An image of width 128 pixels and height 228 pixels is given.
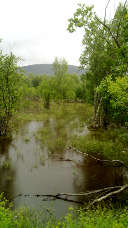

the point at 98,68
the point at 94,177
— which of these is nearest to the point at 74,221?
the point at 94,177

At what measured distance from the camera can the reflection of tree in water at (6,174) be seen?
375 inches

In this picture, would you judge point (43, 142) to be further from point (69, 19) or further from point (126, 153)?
point (69, 19)

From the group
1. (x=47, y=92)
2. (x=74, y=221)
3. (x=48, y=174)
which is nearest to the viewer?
(x=74, y=221)

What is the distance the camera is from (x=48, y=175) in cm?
1158

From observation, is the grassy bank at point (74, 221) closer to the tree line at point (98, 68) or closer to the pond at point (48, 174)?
the pond at point (48, 174)

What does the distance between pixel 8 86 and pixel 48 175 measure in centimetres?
1288

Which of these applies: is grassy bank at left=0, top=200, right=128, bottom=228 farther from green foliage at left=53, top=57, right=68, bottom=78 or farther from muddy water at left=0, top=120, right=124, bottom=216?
green foliage at left=53, top=57, right=68, bottom=78

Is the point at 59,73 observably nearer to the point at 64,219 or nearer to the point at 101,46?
the point at 101,46

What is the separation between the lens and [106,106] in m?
22.8

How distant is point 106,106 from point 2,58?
52.2 ft

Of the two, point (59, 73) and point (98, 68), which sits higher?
point (59, 73)

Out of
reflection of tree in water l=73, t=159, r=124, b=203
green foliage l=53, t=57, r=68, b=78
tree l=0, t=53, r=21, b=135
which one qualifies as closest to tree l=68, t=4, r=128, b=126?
reflection of tree in water l=73, t=159, r=124, b=203

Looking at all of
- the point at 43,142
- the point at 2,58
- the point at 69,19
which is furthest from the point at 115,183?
the point at 2,58

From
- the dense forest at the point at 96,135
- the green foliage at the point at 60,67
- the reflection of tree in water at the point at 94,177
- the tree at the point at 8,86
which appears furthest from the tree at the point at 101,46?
the green foliage at the point at 60,67
